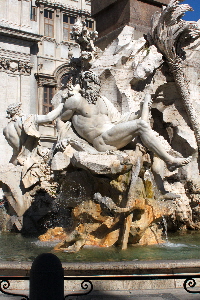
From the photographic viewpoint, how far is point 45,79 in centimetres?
2730

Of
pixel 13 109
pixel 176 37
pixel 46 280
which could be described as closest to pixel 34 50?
pixel 13 109

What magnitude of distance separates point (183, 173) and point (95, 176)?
109 inches

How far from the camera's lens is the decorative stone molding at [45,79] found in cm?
2703

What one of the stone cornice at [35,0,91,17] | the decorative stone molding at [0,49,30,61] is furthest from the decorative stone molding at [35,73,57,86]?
the stone cornice at [35,0,91,17]

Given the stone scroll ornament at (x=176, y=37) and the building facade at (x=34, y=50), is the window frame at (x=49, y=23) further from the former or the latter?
the stone scroll ornament at (x=176, y=37)

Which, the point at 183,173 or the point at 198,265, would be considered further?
the point at 183,173

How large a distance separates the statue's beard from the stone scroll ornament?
224 cm

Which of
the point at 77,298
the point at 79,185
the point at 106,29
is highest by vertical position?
the point at 106,29

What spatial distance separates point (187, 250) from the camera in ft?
19.7

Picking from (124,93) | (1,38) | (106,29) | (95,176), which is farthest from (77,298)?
(1,38)

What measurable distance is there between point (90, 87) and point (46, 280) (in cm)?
475

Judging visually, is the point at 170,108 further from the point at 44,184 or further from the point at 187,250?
the point at 187,250

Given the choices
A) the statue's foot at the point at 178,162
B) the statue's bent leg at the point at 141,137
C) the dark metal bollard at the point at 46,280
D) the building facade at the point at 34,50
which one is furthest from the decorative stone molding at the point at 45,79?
the dark metal bollard at the point at 46,280

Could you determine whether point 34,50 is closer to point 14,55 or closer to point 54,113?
point 14,55
